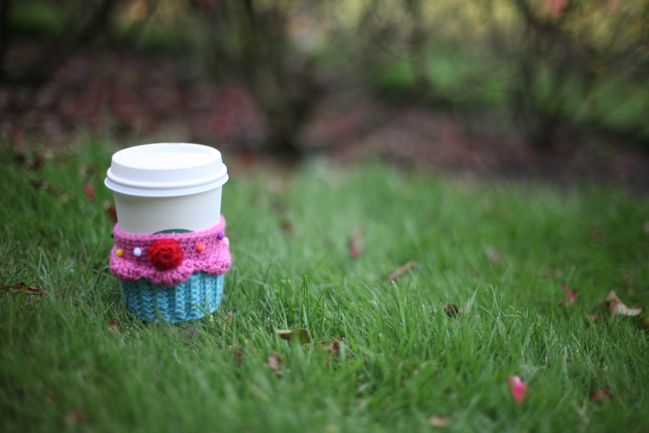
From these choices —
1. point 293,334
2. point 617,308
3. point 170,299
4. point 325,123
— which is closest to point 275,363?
point 293,334

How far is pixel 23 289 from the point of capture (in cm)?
182

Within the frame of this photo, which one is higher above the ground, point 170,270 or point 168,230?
point 168,230

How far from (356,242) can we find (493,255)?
71 cm

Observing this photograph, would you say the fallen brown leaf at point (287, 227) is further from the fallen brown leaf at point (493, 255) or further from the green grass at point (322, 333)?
the fallen brown leaf at point (493, 255)

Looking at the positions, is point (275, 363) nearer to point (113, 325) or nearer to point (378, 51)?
point (113, 325)

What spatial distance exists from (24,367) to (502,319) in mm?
1601

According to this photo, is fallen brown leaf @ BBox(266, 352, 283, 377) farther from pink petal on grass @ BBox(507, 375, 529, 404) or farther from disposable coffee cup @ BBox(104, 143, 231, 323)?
pink petal on grass @ BBox(507, 375, 529, 404)

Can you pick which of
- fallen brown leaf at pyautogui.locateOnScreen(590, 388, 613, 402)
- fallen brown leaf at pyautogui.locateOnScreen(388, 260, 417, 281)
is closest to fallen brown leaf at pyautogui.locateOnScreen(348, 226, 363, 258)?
fallen brown leaf at pyautogui.locateOnScreen(388, 260, 417, 281)

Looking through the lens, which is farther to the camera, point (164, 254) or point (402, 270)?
point (402, 270)

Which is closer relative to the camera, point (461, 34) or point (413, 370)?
point (413, 370)

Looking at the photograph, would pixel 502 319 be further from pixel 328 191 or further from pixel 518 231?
pixel 328 191

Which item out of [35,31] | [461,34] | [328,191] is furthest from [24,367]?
[35,31]

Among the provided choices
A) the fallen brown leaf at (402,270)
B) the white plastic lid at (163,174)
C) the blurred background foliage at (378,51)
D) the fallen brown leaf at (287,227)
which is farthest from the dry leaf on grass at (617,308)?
the blurred background foliage at (378,51)

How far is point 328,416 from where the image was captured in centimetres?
145
